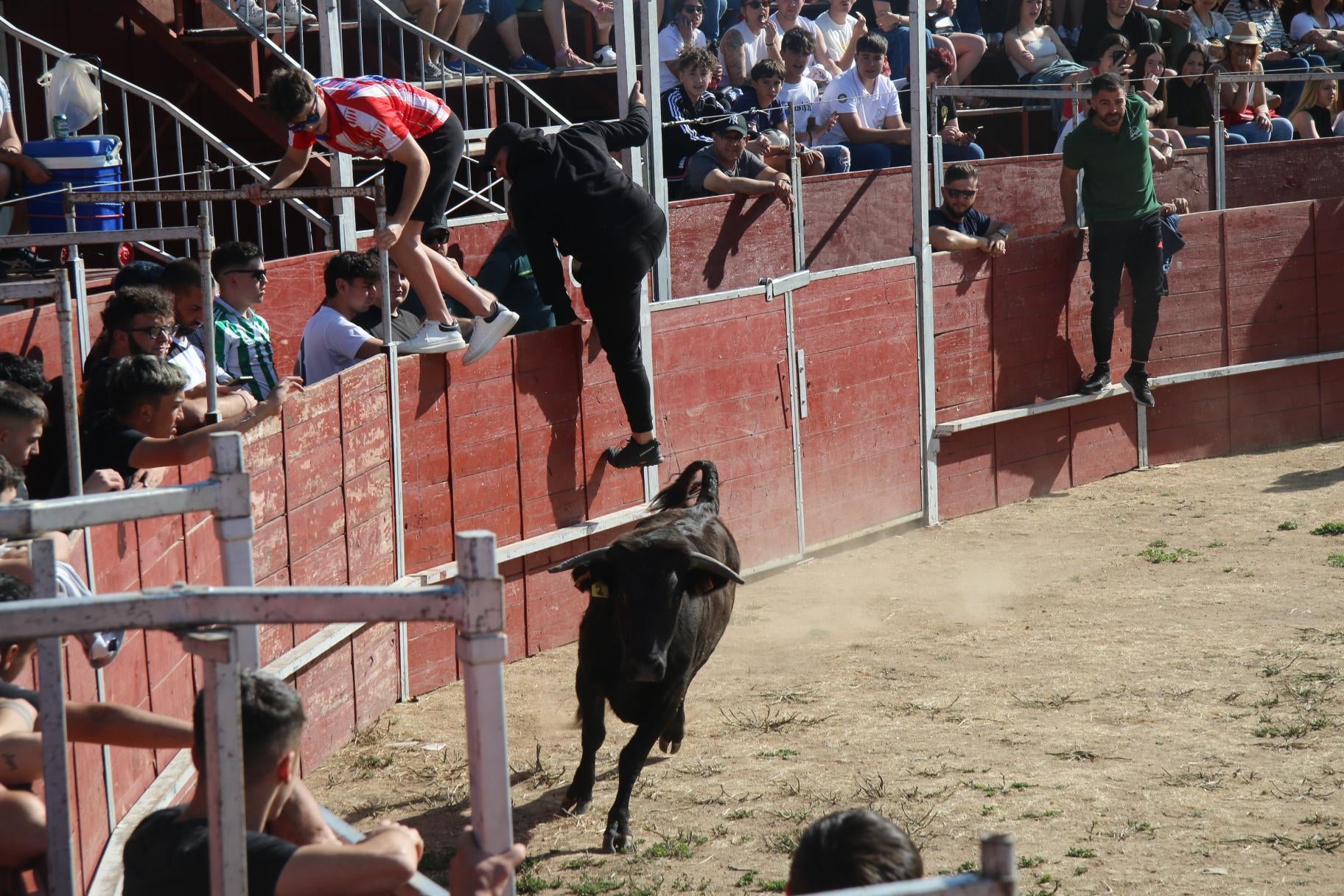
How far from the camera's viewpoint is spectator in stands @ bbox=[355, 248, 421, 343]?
24.1 feet

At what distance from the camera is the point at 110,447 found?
4.83m

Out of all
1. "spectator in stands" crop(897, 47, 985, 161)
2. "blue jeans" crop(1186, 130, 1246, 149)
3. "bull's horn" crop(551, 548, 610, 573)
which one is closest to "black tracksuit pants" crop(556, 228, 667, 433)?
"bull's horn" crop(551, 548, 610, 573)

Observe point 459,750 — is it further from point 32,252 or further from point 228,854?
point 228,854

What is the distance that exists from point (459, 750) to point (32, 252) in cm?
348

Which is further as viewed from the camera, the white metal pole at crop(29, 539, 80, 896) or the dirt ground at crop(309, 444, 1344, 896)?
the dirt ground at crop(309, 444, 1344, 896)

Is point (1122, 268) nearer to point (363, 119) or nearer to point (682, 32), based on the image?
point (682, 32)

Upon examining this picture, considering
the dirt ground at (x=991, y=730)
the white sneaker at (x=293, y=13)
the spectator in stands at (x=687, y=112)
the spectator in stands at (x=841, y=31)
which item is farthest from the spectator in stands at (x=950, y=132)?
the white sneaker at (x=293, y=13)

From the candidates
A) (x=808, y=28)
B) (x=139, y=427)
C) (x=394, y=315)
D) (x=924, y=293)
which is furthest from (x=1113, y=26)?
(x=139, y=427)

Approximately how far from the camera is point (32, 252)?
8.05 m

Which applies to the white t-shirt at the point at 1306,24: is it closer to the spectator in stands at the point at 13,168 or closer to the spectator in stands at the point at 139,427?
the spectator in stands at the point at 13,168

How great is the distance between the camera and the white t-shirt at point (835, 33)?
12.3 meters

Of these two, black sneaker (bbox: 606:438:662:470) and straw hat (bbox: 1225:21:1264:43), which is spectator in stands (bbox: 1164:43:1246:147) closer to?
straw hat (bbox: 1225:21:1264:43)

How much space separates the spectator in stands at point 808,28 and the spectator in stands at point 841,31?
0.21 ft

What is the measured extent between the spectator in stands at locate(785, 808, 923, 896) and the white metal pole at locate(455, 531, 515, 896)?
0.58m
